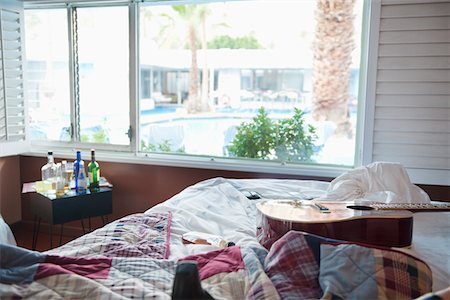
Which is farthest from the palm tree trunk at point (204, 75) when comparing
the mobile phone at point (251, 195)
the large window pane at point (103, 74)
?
the mobile phone at point (251, 195)

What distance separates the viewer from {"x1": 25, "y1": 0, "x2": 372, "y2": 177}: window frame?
8.64 feet

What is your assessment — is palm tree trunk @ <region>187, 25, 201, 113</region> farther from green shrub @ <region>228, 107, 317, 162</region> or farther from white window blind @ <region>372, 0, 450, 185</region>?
white window blind @ <region>372, 0, 450, 185</region>

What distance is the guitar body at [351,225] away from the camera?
128cm

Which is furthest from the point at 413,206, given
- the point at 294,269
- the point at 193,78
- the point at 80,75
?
the point at 80,75

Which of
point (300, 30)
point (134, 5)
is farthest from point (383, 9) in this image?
point (134, 5)

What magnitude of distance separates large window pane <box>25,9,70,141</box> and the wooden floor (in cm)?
76

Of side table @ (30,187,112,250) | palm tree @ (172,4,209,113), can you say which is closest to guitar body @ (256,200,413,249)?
side table @ (30,187,112,250)

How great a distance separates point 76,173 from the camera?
110 inches

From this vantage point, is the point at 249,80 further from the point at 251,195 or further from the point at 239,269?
the point at 239,269

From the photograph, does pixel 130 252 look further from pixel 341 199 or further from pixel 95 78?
pixel 95 78

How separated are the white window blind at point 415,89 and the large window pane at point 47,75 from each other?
2.46 m

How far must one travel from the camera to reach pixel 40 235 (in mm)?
3365

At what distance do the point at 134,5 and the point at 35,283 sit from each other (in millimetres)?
2577

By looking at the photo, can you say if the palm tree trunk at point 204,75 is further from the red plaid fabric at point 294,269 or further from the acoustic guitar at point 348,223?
the red plaid fabric at point 294,269
